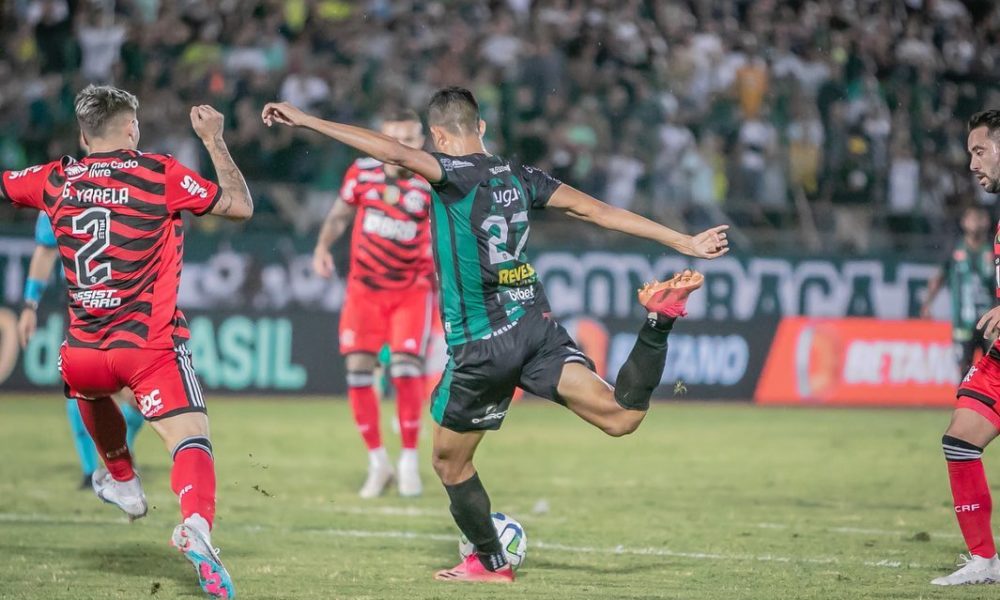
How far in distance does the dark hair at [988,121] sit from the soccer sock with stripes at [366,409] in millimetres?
5478

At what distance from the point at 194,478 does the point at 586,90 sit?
14.6 meters

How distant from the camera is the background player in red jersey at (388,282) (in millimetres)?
11344

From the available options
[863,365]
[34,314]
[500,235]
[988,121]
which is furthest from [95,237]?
[863,365]

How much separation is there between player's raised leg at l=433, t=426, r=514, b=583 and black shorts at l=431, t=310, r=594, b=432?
77 mm

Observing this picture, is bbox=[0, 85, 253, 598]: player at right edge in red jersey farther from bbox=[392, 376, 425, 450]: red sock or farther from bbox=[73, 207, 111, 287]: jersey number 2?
bbox=[392, 376, 425, 450]: red sock

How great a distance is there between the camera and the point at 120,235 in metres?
6.70

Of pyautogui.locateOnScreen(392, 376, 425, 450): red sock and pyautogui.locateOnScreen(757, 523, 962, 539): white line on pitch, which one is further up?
pyautogui.locateOnScreen(392, 376, 425, 450): red sock

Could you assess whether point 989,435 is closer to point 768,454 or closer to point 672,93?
point 768,454

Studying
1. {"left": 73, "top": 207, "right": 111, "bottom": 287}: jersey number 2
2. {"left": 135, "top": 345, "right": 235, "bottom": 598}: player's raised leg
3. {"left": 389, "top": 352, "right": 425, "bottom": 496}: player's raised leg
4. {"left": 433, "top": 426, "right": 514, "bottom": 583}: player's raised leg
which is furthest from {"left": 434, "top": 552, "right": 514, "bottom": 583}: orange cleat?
{"left": 389, "top": 352, "right": 425, "bottom": 496}: player's raised leg

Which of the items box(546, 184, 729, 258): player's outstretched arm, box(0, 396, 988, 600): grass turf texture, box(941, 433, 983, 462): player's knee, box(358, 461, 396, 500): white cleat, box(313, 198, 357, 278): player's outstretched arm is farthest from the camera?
box(313, 198, 357, 278): player's outstretched arm

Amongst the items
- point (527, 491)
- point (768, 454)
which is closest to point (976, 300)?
point (768, 454)

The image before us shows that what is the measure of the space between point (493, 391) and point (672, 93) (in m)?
14.5

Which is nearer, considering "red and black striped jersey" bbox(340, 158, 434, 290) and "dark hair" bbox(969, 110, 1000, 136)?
"dark hair" bbox(969, 110, 1000, 136)

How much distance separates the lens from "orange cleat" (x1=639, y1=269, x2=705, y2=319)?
667cm
